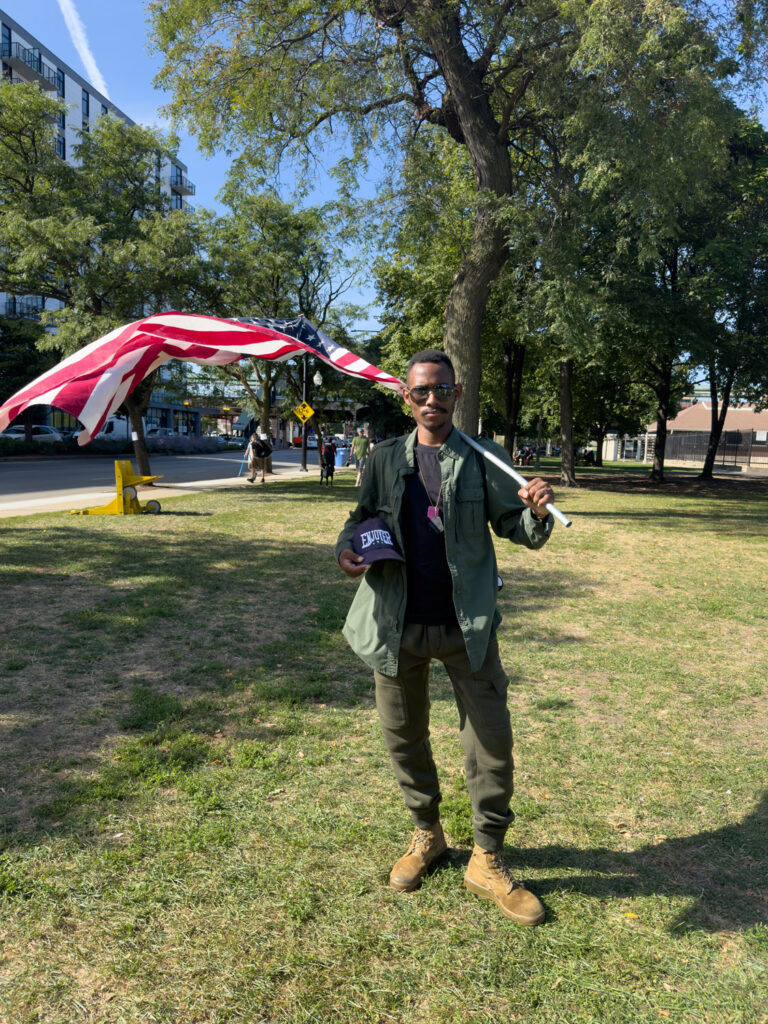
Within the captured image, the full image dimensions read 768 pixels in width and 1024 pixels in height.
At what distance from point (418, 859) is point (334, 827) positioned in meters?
0.53

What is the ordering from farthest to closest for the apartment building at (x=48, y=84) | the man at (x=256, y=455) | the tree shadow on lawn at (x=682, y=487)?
the apartment building at (x=48, y=84) < the tree shadow on lawn at (x=682, y=487) < the man at (x=256, y=455)

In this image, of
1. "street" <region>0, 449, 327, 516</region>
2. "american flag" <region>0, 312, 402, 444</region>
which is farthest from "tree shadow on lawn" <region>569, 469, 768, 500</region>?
"american flag" <region>0, 312, 402, 444</region>

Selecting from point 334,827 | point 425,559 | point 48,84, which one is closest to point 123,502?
point 334,827

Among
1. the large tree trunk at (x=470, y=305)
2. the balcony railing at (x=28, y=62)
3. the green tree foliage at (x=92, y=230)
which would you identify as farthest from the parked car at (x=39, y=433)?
the large tree trunk at (x=470, y=305)

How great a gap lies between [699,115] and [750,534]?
7665 millimetres

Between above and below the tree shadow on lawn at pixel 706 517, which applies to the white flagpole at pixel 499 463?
above

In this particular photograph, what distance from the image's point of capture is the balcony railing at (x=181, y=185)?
251 ft

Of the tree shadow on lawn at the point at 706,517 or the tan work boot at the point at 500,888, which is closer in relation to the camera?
the tan work boot at the point at 500,888

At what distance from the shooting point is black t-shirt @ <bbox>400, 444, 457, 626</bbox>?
2885 millimetres

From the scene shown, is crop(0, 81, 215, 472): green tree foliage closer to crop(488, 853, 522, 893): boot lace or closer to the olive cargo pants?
the olive cargo pants

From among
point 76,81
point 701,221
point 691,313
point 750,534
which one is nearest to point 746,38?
point 750,534

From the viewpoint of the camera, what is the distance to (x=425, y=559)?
9.52 ft

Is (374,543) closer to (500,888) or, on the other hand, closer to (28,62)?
(500,888)

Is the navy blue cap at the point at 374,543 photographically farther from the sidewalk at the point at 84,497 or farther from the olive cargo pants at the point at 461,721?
the sidewalk at the point at 84,497
